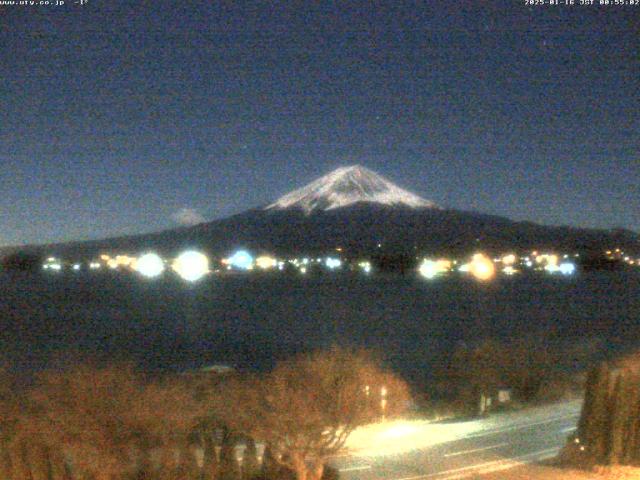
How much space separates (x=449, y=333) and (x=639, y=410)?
29.5 meters

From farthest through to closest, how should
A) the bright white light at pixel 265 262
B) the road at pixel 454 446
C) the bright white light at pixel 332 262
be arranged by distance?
the bright white light at pixel 265 262 < the bright white light at pixel 332 262 < the road at pixel 454 446

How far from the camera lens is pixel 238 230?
90000mm

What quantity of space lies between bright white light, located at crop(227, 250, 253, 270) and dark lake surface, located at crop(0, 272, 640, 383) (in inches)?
76.9

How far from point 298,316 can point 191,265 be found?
32.2m

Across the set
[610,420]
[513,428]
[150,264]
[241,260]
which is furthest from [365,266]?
[610,420]

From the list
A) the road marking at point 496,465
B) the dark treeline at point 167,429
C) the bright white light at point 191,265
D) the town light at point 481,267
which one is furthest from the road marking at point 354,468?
the bright white light at point 191,265

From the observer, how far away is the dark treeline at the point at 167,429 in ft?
29.0

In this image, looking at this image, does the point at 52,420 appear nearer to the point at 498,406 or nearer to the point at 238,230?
the point at 498,406

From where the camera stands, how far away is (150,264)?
285 ft

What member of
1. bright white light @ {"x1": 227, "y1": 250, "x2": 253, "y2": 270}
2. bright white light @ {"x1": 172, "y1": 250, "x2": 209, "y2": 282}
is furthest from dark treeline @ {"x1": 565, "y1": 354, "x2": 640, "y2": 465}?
bright white light @ {"x1": 227, "y1": 250, "x2": 253, "y2": 270}

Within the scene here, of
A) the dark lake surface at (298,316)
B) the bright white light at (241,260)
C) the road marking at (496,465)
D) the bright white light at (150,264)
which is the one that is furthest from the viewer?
the bright white light at (150,264)

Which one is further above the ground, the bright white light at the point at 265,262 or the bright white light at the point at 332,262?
the bright white light at the point at 265,262

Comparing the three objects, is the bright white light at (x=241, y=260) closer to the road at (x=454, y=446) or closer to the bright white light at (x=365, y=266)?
Answer: the bright white light at (x=365, y=266)

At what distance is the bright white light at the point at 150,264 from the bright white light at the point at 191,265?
2.17 m
